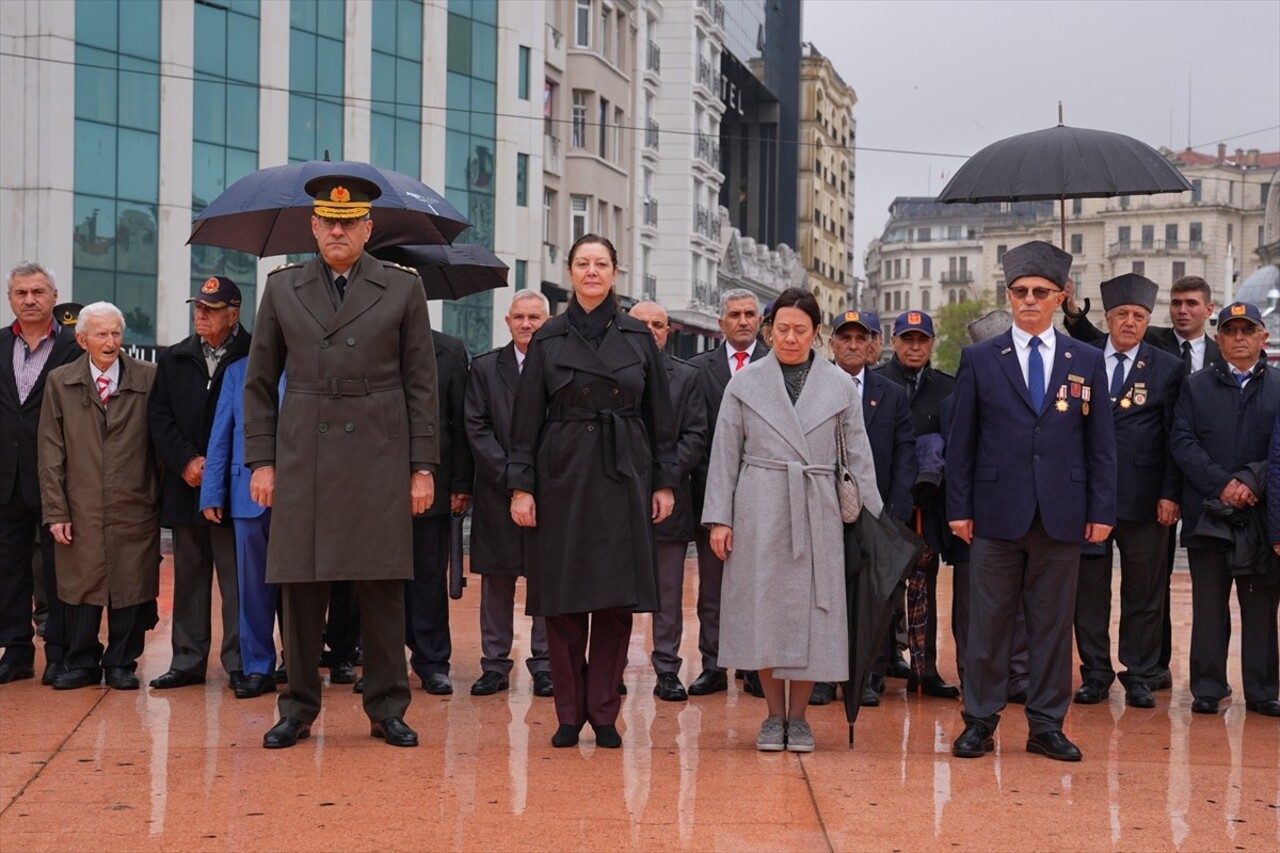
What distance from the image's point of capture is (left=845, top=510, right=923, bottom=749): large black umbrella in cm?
741

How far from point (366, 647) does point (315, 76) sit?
102 feet

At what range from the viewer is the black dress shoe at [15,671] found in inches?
355

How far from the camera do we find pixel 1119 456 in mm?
9016

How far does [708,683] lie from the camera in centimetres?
906

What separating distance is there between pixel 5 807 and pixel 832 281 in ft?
317

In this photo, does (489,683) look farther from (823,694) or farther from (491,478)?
(823,694)

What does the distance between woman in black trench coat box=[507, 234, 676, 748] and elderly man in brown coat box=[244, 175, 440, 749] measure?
18.8 inches

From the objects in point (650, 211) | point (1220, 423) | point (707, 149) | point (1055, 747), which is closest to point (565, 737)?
point (1055, 747)

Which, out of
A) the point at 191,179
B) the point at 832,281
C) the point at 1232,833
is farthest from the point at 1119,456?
the point at 832,281

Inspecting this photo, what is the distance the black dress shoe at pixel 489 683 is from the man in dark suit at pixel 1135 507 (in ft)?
10.0

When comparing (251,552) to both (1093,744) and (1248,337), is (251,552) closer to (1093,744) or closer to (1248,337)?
(1093,744)

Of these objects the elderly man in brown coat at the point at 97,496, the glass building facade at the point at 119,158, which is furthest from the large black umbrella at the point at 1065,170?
the glass building facade at the point at 119,158

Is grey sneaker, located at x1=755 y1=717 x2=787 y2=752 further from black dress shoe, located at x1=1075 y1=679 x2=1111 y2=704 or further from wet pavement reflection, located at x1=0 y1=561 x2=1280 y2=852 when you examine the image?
black dress shoe, located at x1=1075 y1=679 x2=1111 y2=704

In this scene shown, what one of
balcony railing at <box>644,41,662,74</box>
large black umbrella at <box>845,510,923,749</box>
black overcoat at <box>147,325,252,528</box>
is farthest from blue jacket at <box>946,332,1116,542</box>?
balcony railing at <box>644,41,662,74</box>
